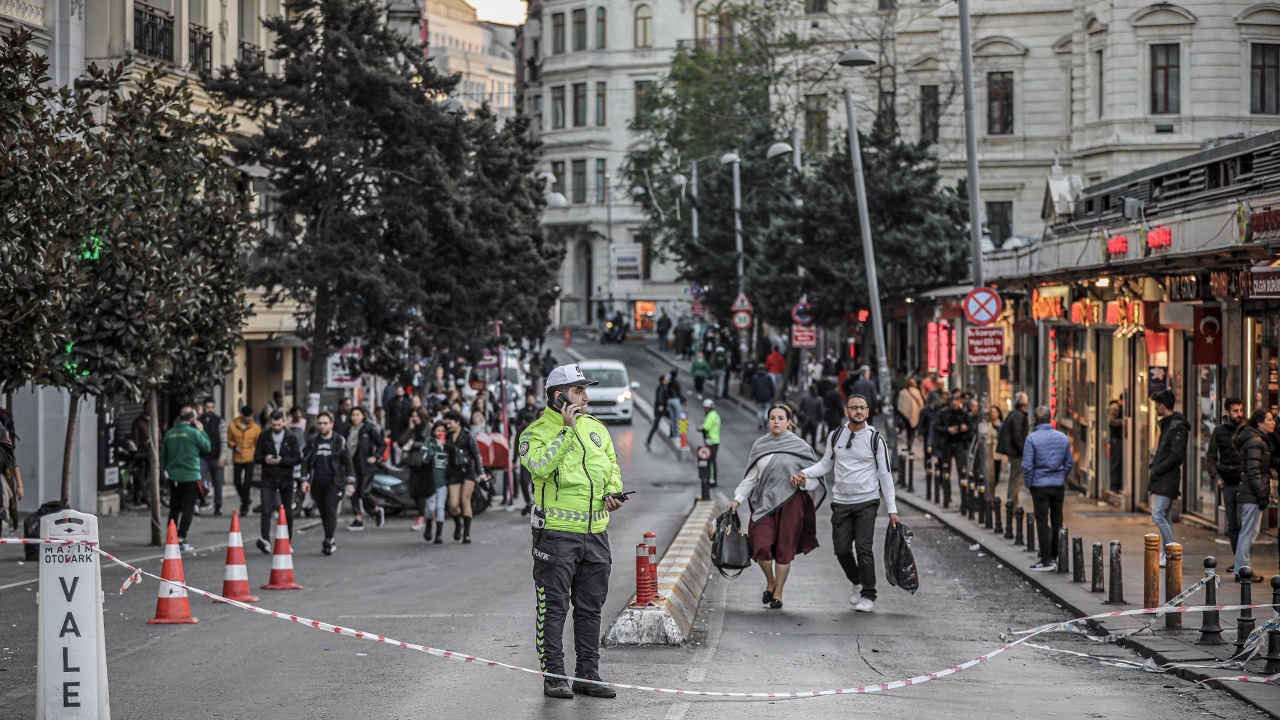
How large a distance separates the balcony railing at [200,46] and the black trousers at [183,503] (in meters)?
11.7

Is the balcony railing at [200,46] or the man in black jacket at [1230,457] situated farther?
the balcony railing at [200,46]

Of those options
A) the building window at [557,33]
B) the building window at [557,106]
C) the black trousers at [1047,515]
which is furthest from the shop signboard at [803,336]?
the building window at [557,33]

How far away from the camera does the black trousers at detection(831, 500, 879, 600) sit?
14.4 metres

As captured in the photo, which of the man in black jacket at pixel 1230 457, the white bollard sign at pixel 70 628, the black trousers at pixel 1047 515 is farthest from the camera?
the black trousers at pixel 1047 515

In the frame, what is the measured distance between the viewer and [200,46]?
3048 centimetres

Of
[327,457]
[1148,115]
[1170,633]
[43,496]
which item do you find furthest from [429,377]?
[1170,633]

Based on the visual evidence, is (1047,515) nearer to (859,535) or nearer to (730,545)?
(859,535)

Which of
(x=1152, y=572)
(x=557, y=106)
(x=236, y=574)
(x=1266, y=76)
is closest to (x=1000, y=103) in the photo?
(x=1266, y=76)

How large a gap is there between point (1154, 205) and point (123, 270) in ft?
47.6

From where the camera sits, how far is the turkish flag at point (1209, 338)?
816 inches

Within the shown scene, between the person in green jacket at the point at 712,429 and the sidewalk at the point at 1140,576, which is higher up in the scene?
the person in green jacket at the point at 712,429

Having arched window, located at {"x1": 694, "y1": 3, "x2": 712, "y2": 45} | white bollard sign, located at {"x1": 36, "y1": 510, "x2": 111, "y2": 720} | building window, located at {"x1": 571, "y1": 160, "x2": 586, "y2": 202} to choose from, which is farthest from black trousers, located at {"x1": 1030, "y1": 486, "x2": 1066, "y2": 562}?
building window, located at {"x1": 571, "y1": 160, "x2": 586, "y2": 202}

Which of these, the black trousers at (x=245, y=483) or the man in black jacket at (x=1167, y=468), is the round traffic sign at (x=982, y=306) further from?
the black trousers at (x=245, y=483)

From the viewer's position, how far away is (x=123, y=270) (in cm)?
1880
